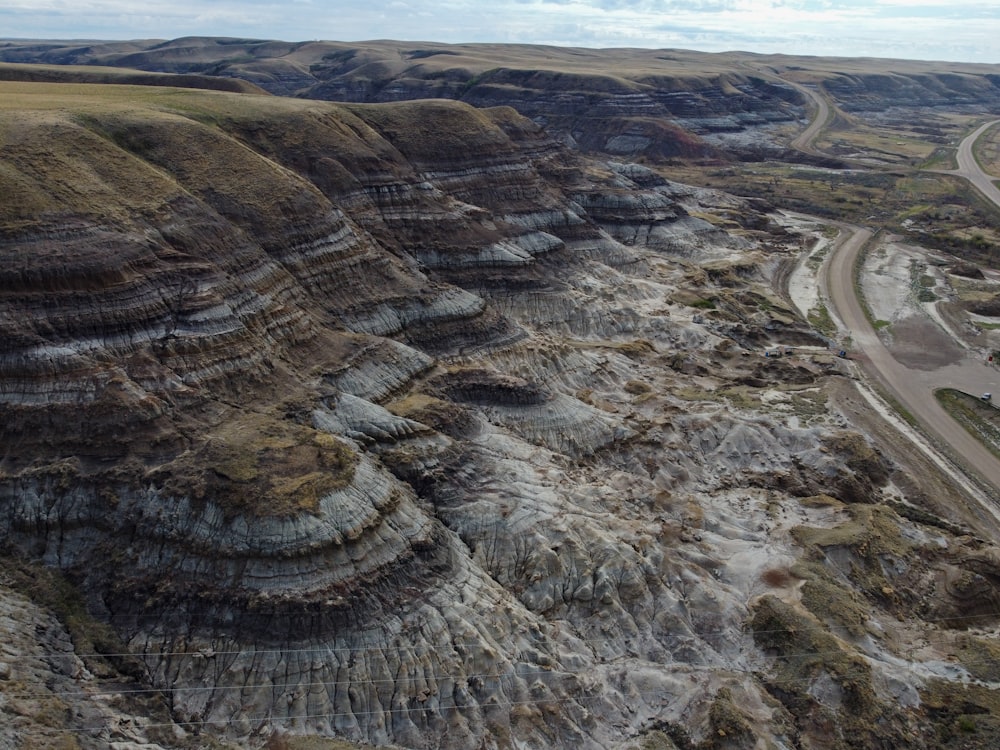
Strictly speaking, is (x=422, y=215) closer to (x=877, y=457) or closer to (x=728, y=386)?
(x=728, y=386)

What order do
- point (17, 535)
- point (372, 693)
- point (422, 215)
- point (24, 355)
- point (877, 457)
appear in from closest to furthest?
point (372, 693), point (17, 535), point (24, 355), point (877, 457), point (422, 215)

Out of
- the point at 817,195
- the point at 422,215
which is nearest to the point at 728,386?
the point at 422,215

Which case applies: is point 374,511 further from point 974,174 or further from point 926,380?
point 974,174

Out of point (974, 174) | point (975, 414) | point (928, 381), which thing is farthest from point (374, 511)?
point (974, 174)

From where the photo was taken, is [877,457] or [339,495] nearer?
[339,495]

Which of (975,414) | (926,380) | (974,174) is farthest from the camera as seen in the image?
(974,174)

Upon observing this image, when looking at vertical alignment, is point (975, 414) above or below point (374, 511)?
below
